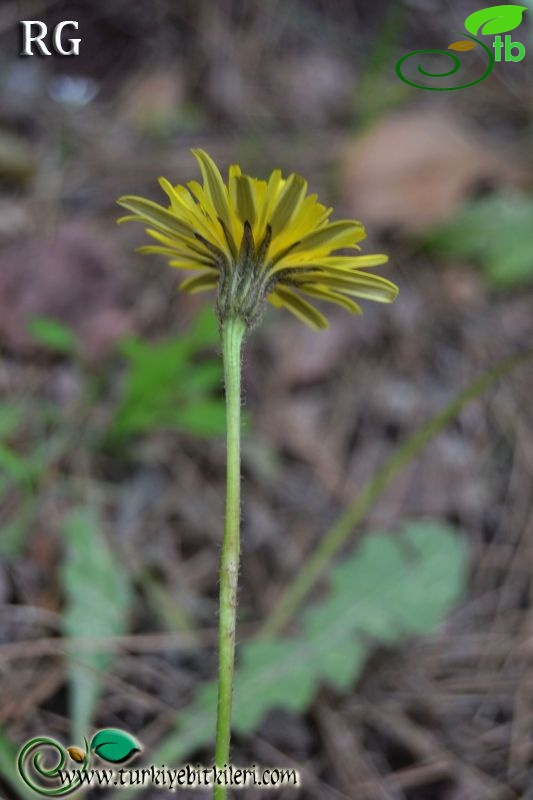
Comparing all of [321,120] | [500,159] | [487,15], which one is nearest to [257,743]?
[487,15]

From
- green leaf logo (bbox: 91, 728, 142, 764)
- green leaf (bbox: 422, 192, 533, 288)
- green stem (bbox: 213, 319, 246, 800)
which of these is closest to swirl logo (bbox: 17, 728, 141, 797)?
green leaf logo (bbox: 91, 728, 142, 764)

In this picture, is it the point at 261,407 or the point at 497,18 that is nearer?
the point at 497,18

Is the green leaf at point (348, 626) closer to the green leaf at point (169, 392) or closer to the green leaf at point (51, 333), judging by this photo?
the green leaf at point (169, 392)

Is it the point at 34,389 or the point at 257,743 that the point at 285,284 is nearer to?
the point at 257,743

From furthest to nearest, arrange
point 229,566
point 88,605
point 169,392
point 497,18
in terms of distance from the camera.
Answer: point 497,18, point 169,392, point 88,605, point 229,566

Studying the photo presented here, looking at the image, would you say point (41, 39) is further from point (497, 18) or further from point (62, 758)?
point (62, 758)

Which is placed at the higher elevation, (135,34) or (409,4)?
(409,4)

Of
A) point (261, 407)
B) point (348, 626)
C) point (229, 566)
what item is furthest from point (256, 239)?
point (261, 407)
